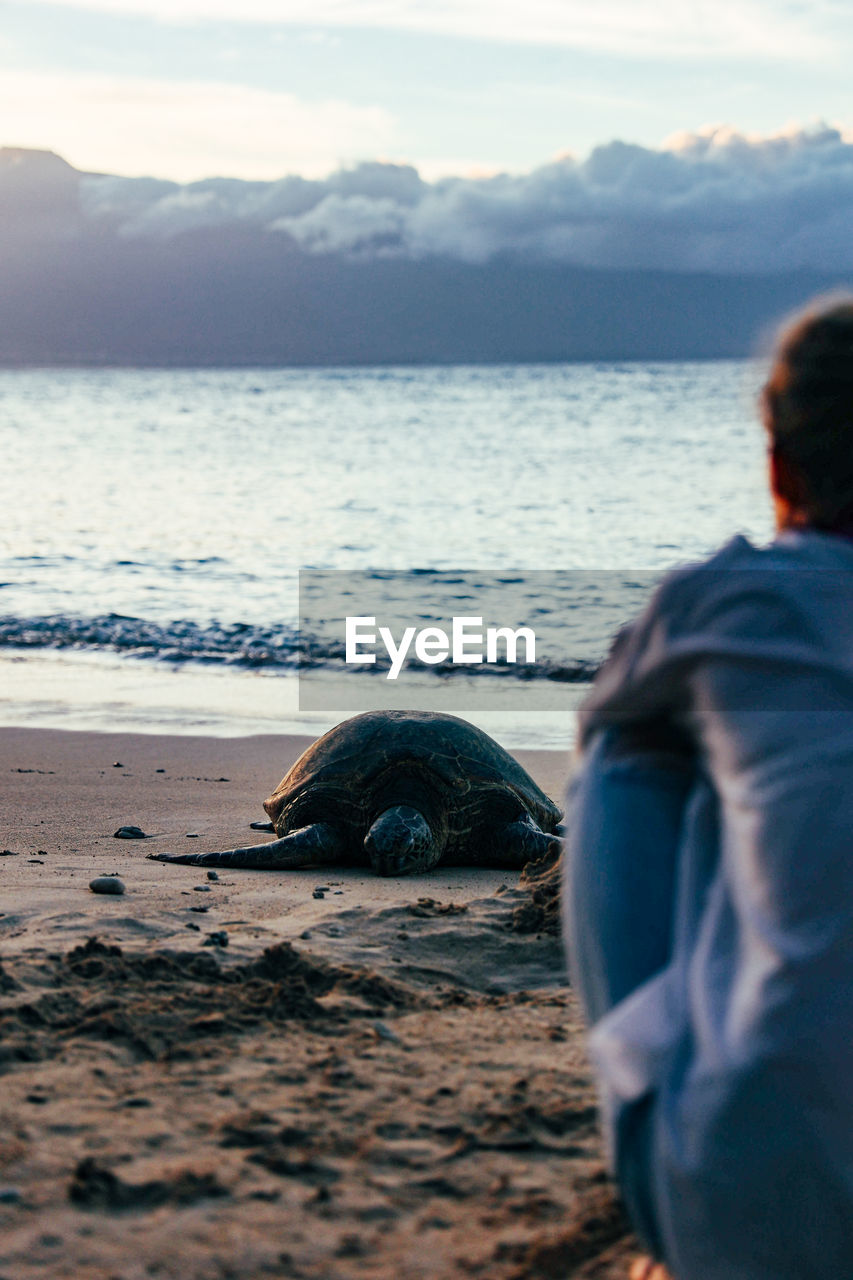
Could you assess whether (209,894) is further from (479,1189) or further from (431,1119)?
(479,1189)

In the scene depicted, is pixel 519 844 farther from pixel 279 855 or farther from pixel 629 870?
pixel 629 870

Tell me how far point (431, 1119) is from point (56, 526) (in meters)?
20.1

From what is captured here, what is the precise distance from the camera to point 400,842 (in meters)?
5.13

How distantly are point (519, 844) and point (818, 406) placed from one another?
4097 mm

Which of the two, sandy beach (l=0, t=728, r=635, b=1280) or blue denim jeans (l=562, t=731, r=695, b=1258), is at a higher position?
blue denim jeans (l=562, t=731, r=695, b=1258)

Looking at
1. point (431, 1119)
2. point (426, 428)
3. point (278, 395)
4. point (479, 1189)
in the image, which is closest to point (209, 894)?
point (431, 1119)

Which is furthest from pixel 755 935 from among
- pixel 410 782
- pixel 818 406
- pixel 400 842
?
pixel 410 782

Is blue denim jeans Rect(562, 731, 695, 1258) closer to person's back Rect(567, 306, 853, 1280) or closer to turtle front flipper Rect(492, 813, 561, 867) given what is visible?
person's back Rect(567, 306, 853, 1280)

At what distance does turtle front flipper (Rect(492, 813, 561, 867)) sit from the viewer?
537cm

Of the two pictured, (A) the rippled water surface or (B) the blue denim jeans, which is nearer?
(B) the blue denim jeans

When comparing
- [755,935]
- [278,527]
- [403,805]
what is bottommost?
[403,805]

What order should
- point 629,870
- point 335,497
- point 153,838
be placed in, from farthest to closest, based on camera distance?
point 335,497 < point 153,838 < point 629,870

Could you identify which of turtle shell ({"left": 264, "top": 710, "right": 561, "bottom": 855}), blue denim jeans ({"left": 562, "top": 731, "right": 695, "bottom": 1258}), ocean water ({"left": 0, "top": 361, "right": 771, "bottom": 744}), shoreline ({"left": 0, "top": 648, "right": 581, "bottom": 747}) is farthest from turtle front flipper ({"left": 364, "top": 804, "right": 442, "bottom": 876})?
blue denim jeans ({"left": 562, "top": 731, "right": 695, "bottom": 1258})

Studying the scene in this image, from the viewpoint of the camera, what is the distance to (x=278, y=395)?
83.1m
